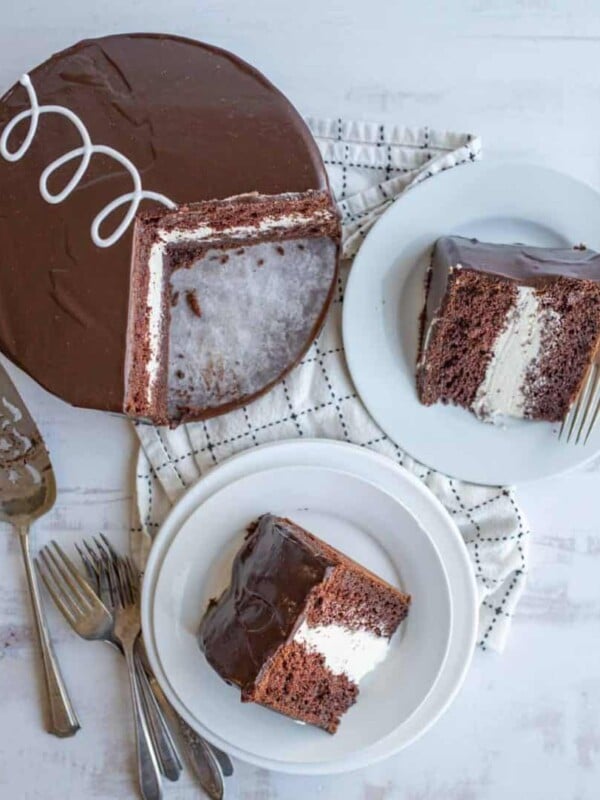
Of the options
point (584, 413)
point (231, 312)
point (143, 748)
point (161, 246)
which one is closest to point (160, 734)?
point (143, 748)

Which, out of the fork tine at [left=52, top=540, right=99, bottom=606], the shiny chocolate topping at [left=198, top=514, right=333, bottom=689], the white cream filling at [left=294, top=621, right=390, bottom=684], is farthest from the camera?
the fork tine at [left=52, top=540, right=99, bottom=606]

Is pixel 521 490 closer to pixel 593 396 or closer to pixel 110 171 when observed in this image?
pixel 593 396

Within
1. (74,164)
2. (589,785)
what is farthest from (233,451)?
(589,785)

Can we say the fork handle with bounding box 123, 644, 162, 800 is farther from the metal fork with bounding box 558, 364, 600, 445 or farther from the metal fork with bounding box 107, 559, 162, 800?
the metal fork with bounding box 558, 364, 600, 445

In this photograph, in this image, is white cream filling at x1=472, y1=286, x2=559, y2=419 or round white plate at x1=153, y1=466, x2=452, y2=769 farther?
round white plate at x1=153, y1=466, x2=452, y2=769

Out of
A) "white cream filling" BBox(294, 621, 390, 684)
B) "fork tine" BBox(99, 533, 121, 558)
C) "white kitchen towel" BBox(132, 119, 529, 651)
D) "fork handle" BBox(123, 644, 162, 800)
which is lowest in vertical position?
"fork handle" BBox(123, 644, 162, 800)

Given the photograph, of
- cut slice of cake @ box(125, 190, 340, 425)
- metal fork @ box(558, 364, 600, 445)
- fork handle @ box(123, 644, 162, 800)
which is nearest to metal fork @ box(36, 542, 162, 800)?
fork handle @ box(123, 644, 162, 800)

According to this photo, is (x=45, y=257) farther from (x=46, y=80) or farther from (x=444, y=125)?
(x=444, y=125)

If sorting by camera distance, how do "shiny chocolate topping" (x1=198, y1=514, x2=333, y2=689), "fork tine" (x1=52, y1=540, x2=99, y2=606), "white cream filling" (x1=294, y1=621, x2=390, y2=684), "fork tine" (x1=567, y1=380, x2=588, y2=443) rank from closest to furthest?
"shiny chocolate topping" (x1=198, y1=514, x2=333, y2=689), "white cream filling" (x1=294, y1=621, x2=390, y2=684), "fork tine" (x1=567, y1=380, x2=588, y2=443), "fork tine" (x1=52, y1=540, x2=99, y2=606)
